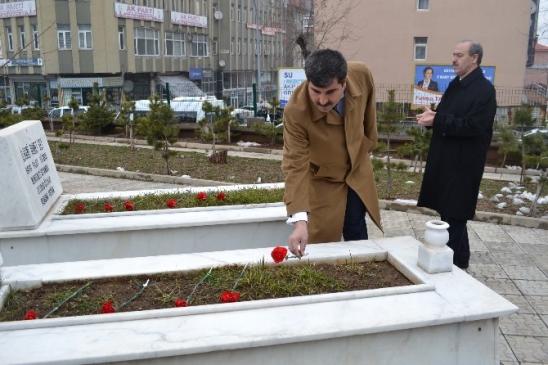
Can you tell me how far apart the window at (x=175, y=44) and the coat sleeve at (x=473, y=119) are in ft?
112

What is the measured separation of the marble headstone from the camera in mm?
4375

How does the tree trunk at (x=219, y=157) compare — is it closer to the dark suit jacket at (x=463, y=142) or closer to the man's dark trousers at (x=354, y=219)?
the dark suit jacket at (x=463, y=142)

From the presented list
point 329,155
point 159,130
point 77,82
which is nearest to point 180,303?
point 329,155

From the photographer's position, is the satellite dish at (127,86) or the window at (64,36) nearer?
the window at (64,36)

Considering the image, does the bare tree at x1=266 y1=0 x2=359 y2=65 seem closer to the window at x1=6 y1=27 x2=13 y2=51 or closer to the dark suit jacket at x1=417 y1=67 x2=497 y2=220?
the dark suit jacket at x1=417 y1=67 x2=497 y2=220

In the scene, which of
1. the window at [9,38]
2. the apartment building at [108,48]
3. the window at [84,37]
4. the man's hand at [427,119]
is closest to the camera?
the man's hand at [427,119]

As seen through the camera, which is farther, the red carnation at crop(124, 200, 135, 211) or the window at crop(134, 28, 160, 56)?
the window at crop(134, 28, 160, 56)

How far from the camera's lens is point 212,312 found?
2574 mm

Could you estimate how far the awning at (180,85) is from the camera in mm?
34906

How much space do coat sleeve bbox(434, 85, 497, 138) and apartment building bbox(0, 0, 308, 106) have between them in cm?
2045

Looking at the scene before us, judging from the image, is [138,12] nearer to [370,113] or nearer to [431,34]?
[431,34]

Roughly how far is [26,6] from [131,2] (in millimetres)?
5920

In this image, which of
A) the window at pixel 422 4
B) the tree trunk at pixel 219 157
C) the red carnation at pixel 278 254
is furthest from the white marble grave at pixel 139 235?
the window at pixel 422 4

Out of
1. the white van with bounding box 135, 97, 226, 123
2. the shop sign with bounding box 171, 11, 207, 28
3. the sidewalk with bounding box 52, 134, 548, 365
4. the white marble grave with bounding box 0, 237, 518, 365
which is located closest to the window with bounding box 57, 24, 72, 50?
the shop sign with bounding box 171, 11, 207, 28
